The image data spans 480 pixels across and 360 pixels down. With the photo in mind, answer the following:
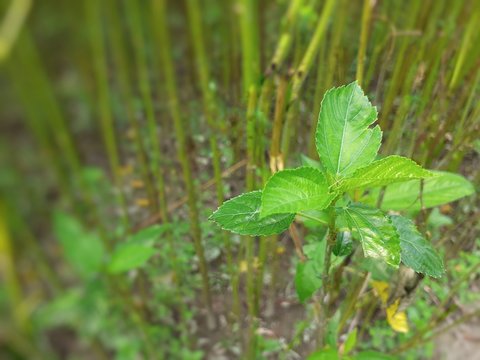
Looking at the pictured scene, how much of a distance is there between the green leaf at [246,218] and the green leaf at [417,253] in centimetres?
15

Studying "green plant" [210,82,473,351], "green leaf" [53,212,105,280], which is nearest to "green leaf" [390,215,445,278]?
"green plant" [210,82,473,351]

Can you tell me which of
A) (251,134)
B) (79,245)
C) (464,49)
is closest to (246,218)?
(251,134)

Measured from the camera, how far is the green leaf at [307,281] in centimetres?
59

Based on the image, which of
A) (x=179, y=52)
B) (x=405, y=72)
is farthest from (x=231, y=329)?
(x=179, y=52)

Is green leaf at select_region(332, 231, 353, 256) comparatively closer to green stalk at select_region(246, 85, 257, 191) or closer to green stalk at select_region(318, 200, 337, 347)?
green stalk at select_region(318, 200, 337, 347)

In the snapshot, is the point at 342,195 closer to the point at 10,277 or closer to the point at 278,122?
the point at 278,122

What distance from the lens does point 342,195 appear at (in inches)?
18.6

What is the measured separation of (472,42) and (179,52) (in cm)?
93

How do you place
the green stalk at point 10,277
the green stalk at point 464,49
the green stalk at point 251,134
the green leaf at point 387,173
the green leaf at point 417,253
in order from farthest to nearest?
the green stalk at point 10,277, the green stalk at point 464,49, the green stalk at point 251,134, the green leaf at point 417,253, the green leaf at point 387,173

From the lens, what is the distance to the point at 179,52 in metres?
1.49

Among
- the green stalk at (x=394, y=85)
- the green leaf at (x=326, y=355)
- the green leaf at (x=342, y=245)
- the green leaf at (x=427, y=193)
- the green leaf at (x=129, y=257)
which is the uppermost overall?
the green stalk at (x=394, y=85)

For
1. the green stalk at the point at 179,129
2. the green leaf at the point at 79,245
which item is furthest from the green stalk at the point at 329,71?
the green leaf at the point at 79,245

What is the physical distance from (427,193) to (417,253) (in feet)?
0.49

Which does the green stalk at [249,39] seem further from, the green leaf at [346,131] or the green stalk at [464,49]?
the green stalk at [464,49]
